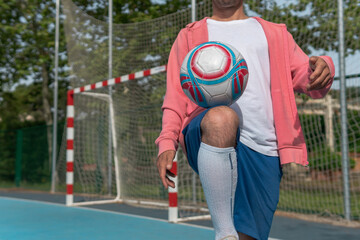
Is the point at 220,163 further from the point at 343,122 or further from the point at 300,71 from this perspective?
the point at 343,122

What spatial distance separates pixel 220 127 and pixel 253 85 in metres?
0.50

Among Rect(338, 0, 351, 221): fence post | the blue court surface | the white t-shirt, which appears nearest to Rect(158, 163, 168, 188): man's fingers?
the white t-shirt

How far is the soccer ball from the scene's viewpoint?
1.83 m

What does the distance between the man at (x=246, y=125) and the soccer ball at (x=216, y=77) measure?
0.24 ft

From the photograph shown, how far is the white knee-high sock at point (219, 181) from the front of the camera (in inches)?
66.6

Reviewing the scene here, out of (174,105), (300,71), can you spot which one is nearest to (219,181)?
(174,105)

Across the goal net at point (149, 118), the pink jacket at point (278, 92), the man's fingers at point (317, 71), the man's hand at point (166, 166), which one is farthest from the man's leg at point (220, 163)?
the goal net at point (149, 118)

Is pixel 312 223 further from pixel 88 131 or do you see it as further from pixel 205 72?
pixel 88 131

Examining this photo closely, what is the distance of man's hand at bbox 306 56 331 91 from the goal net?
4459 millimetres

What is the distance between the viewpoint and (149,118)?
832cm

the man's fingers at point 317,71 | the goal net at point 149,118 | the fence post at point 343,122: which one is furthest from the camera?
the goal net at point 149,118

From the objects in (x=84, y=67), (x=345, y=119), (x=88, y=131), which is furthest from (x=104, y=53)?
(x=345, y=119)

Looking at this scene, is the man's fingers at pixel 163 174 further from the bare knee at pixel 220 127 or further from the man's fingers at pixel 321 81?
the man's fingers at pixel 321 81

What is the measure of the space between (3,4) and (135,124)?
9.74m
